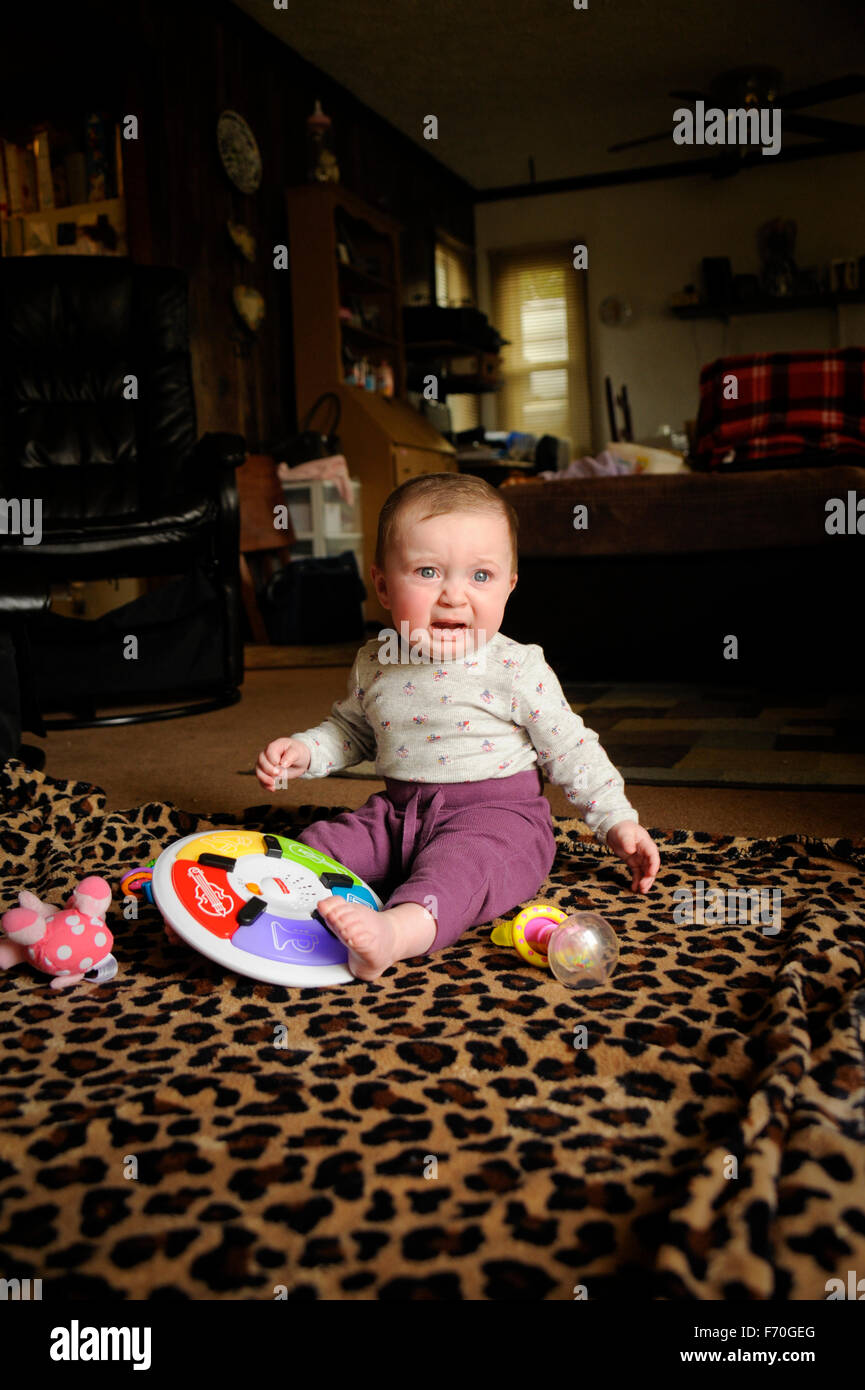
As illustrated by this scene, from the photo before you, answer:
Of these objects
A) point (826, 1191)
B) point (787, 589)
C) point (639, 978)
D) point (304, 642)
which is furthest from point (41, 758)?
point (304, 642)

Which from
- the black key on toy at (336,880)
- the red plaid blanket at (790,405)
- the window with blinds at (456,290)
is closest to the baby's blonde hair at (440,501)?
the black key on toy at (336,880)

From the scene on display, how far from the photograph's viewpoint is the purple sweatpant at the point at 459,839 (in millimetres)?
1031

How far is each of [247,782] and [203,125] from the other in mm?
3398

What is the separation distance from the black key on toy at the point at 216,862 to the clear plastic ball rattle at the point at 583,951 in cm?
31

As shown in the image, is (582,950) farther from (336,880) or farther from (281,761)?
(281,761)

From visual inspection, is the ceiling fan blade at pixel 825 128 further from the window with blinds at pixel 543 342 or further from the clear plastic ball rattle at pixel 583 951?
the clear plastic ball rattle at pixel 583 951

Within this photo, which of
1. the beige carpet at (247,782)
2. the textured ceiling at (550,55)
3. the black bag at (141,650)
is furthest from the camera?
the textured ceiling at (550,55)

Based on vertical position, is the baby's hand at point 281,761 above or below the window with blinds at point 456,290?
below

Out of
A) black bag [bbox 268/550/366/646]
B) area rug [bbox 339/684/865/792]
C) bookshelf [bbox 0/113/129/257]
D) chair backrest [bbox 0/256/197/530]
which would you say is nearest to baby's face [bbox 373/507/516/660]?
area rug [bbox 339/684/865/792]

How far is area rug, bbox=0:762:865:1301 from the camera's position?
0.54 m

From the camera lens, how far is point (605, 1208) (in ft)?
1.91

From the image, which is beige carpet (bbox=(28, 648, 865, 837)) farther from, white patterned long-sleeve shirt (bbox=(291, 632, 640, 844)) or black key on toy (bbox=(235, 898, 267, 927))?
black key on toy (bbox=(235, 898, 267, 927))

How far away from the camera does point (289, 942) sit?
0.92m

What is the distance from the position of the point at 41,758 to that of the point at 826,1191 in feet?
5.34
